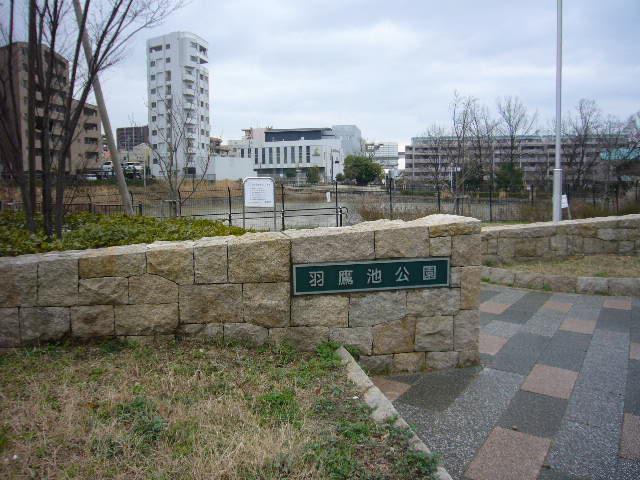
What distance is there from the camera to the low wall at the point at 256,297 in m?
3.94

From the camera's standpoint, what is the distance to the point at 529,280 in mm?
7559

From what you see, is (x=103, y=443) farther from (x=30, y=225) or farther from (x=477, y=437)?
(x=30, y=225)

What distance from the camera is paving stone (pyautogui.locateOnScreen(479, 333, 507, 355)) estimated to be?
4871mm

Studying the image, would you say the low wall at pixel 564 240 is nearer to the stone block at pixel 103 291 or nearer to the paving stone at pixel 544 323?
the paving stone at pixel 544 323

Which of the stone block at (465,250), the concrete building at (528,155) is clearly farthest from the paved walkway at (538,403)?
the concrete building at (528,155)

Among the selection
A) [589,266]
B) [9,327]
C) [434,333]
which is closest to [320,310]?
[434,333]

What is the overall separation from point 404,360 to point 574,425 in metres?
1.37

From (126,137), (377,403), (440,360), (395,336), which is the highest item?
(126,137)

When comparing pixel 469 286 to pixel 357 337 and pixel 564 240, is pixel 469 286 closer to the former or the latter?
pixel 357 337

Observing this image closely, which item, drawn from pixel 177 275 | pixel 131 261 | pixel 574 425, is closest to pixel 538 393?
pixel 574 425

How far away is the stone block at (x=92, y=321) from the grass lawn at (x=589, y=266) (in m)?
6.21

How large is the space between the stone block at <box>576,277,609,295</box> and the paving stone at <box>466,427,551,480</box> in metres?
4.73

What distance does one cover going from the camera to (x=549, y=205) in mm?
17547

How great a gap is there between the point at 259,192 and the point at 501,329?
380 inches
